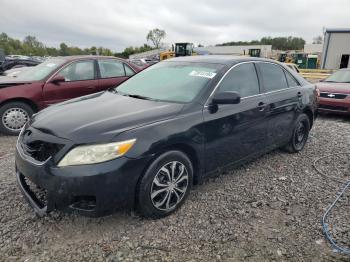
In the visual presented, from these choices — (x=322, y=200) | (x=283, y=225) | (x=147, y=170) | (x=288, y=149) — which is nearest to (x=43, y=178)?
(x=147, y=170)

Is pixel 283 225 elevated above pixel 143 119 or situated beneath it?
situated beneath

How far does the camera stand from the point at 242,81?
3.86 meters

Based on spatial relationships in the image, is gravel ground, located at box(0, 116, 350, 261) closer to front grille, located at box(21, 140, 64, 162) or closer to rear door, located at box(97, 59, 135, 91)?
front grille, located at box(21, 140, 64, 162)

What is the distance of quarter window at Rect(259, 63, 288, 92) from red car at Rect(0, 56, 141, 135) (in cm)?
287

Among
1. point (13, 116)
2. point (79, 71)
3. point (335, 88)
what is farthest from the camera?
point (335, 88)

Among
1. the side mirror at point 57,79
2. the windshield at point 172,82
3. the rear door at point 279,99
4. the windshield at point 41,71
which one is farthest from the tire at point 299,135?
the windshield at point 41,71

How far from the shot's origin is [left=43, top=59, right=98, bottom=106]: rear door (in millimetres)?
6143

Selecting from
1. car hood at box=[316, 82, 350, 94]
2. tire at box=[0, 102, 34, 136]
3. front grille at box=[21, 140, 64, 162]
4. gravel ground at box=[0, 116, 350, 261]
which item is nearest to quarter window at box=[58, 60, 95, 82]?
tire at box=[0, 102, 34, 136]

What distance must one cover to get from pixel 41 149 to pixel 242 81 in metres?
2.51

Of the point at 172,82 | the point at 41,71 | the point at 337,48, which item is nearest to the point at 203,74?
the point at 172,82

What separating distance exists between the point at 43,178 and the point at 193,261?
4.78ft

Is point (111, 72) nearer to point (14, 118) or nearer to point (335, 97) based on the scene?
point (14, 118)

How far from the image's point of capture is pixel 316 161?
15.6 ft

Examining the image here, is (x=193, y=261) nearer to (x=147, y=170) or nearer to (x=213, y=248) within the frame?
(x=213, y=248)
